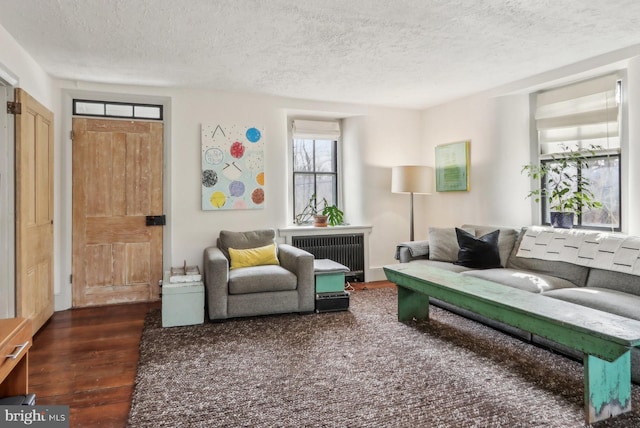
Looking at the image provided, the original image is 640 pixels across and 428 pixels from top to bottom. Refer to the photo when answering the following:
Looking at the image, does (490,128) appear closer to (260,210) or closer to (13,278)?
(260,210)

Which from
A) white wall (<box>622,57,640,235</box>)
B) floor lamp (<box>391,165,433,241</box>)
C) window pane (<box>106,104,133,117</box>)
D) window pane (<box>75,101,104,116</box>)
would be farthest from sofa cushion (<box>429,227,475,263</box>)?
window pane (<box>75,101,104,116</box>)

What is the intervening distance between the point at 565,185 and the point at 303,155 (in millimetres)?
3093

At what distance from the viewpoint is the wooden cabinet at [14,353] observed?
1.46 metres

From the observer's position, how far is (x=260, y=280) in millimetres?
3676

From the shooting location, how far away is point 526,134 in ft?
14.1

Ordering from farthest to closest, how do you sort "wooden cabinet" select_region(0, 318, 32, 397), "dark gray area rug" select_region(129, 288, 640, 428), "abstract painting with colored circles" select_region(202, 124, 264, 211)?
"abstract painting with colored circles" select_region(202, 124, 264, 211)
"dark gray area rug" select_region(129, 288, 640, 428)
"wooden cabinet" select_region(0, 318, 32, 397)

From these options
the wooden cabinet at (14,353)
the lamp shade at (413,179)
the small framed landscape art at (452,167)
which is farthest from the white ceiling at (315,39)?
the wooden cabinet at (14,353)

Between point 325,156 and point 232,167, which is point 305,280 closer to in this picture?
point 232,167

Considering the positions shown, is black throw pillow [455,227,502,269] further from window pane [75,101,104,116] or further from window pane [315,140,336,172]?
window pane [75,101,104,116]

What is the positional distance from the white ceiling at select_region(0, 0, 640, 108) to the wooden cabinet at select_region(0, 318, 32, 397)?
1981 mm

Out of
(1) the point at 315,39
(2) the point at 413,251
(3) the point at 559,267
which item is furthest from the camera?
(2) the point at 413,251

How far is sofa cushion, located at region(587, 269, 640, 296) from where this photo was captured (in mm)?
2936

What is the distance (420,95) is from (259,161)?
207 centimetres

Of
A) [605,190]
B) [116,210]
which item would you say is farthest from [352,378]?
[116,210]
